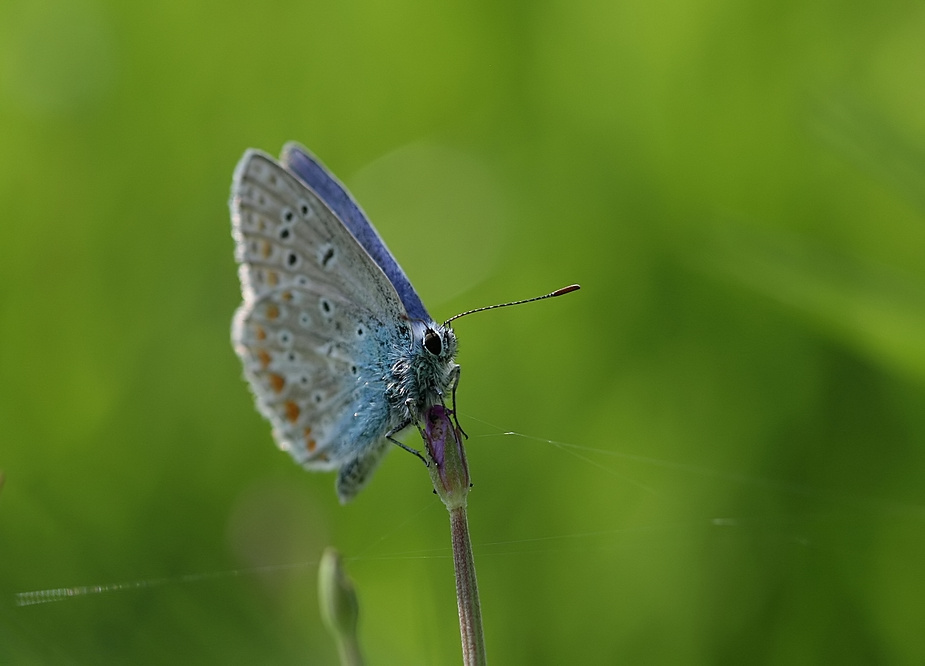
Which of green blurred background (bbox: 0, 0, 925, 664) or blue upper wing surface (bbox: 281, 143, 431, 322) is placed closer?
green blurred background (bbox: 0, 0, 925, 664)

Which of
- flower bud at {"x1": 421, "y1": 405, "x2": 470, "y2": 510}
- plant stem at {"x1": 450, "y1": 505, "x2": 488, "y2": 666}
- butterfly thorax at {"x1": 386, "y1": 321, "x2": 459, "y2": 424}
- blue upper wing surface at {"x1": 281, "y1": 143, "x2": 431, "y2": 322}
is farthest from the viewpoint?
blue upper wing surface at {"x1": 281, "y1": 143, "x2": 431, "y2": 322}

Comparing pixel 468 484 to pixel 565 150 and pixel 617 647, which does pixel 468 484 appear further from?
pixel 565 150

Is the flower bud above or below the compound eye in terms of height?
above

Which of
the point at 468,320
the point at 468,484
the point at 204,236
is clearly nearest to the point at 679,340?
the point at 468,320

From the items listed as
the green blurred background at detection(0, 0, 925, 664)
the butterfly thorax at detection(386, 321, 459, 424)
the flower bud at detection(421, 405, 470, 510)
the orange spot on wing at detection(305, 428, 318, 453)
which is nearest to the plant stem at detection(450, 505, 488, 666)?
the flower bud at detection(421, 405, 470, 510)

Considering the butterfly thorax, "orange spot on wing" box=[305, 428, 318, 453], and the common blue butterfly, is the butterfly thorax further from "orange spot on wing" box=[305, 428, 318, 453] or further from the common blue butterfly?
"orange spot on wing" box=[305, 428, 318, 453]

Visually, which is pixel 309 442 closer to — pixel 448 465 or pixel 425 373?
pixel 425 373

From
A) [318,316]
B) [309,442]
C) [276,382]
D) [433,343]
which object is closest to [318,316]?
[318,316]
